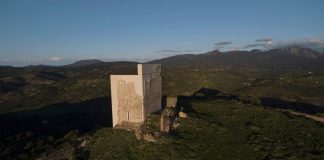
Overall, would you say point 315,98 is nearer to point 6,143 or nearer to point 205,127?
point 205,127

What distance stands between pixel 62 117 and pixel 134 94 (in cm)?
5855

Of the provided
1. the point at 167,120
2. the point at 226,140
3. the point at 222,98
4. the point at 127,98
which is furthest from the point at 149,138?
Answer: the point at 222,98

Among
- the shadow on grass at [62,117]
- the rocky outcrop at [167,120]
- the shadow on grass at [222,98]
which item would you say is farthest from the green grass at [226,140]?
the shadow on grass at [62,117]

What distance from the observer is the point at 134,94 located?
94.9 feet

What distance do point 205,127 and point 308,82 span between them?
103m

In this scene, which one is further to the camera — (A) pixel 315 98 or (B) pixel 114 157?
(A) pixel 315 98

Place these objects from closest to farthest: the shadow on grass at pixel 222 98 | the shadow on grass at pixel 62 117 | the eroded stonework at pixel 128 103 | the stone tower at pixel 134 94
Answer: the stone tower at pixel 134 94 → the eroded stonework at pixel 128 103 → the shadow on grass at pixel 222 98 → the shadow on grass at pixel 62 117

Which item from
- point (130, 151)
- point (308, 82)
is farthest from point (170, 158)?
Answer: point (308, 82)

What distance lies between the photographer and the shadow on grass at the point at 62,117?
219ft

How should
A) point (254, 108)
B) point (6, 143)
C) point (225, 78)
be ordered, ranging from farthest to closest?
point (225, 78) < point (6, 143) < point (254, 108)

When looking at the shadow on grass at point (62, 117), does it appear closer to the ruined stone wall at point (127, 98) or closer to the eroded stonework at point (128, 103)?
the ruined stone wall at point (127, 98)

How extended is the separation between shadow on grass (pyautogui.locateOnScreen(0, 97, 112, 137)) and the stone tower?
33.2 m

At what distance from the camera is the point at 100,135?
29.1m

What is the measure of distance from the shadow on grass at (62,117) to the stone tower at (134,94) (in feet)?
109
